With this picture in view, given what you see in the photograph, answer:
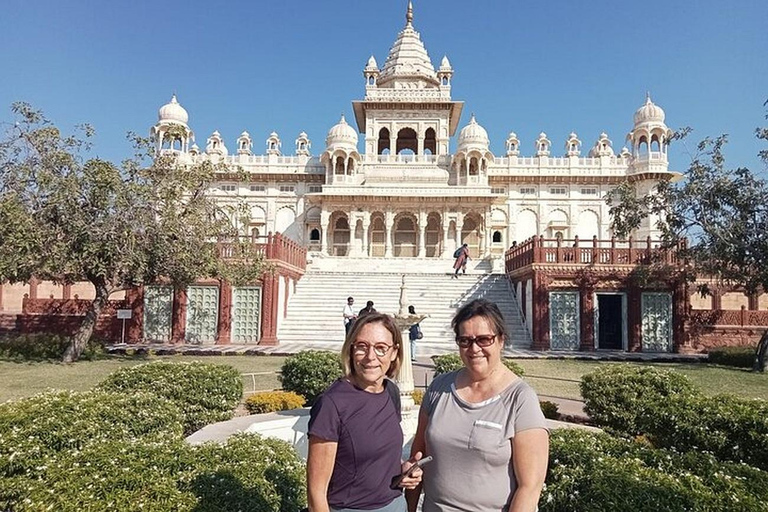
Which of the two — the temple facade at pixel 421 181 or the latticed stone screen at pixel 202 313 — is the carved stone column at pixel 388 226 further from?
the latticed stone screen at pixel 202 313

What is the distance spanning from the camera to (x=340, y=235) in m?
41.3

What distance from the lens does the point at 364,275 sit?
2655 centimetres

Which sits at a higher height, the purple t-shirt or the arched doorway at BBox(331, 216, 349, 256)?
the arched doorway at BBox(331, 216, 349, 256)

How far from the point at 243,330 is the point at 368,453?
63.6ft

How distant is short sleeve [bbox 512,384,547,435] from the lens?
221 cm

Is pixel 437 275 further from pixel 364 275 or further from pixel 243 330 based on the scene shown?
pixel 243 330

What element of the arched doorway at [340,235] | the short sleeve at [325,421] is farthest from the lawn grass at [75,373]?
the arched doorway at [340,235]

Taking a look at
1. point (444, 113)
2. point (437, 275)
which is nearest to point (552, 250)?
point (437, 275)

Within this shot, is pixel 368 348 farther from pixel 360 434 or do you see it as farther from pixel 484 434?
pixel 484 434

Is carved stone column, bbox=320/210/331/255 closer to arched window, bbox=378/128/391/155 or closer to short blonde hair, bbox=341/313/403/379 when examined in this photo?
arched window, bbox=378/128/391/155

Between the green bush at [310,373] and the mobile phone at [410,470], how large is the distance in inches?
263

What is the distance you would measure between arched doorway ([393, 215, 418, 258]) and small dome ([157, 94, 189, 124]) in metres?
19.6

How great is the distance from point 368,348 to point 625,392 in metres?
6.54

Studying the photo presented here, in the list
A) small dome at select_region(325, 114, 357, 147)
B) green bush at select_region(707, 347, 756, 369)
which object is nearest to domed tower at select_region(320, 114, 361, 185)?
small dome at select_region(325, 114, 357, 147)
